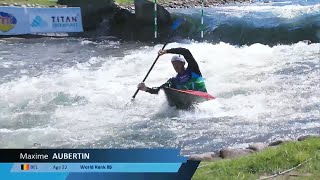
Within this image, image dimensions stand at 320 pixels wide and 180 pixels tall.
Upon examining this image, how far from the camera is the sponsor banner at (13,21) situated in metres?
23.1

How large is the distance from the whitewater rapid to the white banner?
4176 millimetres

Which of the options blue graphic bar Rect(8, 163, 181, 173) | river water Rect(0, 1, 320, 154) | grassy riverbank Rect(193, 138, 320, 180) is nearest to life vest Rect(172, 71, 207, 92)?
river water Rect(0, 1, 320, 154)

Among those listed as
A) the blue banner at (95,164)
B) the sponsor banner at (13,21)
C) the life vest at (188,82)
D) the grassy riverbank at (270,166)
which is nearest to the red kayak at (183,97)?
the life vest at (188,82)

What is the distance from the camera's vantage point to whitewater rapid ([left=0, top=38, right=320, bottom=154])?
30.2 ft

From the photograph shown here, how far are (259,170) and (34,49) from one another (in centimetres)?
1798

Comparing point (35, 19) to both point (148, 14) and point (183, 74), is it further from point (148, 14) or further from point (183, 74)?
point (183, 74)

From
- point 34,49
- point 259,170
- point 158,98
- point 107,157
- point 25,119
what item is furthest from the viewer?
point 34,49

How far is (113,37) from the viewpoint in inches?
1035

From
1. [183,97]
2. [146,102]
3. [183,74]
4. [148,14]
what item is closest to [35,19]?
[148,14]

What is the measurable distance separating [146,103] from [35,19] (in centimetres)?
1380

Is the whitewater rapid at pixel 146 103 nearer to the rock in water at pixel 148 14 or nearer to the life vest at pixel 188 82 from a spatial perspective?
the life vest at pixel 188 82

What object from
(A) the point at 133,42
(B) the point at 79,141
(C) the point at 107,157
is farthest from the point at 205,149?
(A) the point at 133,42

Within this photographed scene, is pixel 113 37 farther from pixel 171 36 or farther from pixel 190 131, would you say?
pixel 190 131

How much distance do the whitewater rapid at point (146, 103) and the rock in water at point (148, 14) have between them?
25.2ft
